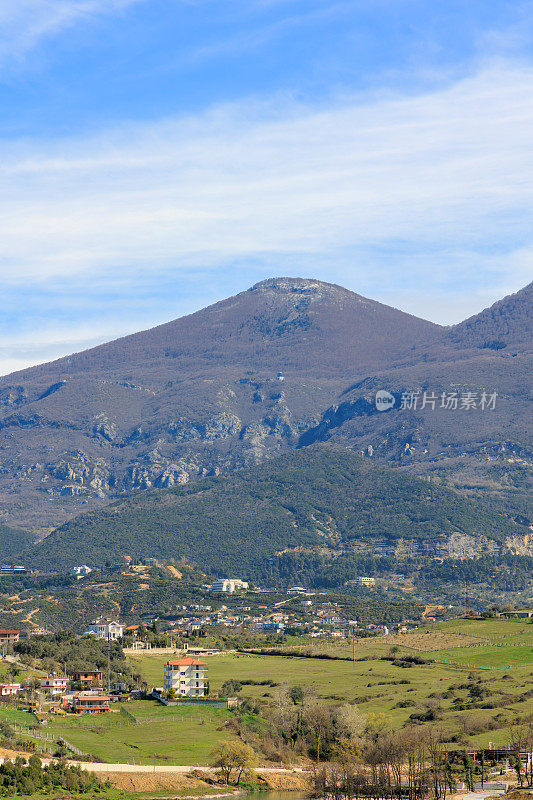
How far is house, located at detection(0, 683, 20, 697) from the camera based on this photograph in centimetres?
11988

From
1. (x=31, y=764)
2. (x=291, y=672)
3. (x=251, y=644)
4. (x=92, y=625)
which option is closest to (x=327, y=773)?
(x=31, y=764)

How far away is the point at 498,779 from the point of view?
9381cm

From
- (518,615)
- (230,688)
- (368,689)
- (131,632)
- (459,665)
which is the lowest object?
(131,632)

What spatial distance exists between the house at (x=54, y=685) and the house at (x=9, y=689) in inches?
163

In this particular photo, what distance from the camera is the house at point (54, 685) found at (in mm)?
126375

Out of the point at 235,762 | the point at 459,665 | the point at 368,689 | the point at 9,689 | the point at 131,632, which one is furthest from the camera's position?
the point at 131,632

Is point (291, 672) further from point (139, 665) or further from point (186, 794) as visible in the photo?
point (186, 794)

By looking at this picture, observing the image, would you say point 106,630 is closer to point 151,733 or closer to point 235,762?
point 151,733

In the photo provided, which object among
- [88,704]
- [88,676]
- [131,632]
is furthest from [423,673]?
[131,632]

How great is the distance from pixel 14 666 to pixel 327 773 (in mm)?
48131

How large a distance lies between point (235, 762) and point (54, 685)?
1324 inches

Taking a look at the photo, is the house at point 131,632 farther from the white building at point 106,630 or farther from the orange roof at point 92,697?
the orange roof at point 92,697

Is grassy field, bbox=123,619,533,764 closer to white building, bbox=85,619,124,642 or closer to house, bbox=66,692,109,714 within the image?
house, bbox=66,692,109,714

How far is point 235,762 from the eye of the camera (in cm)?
9881
